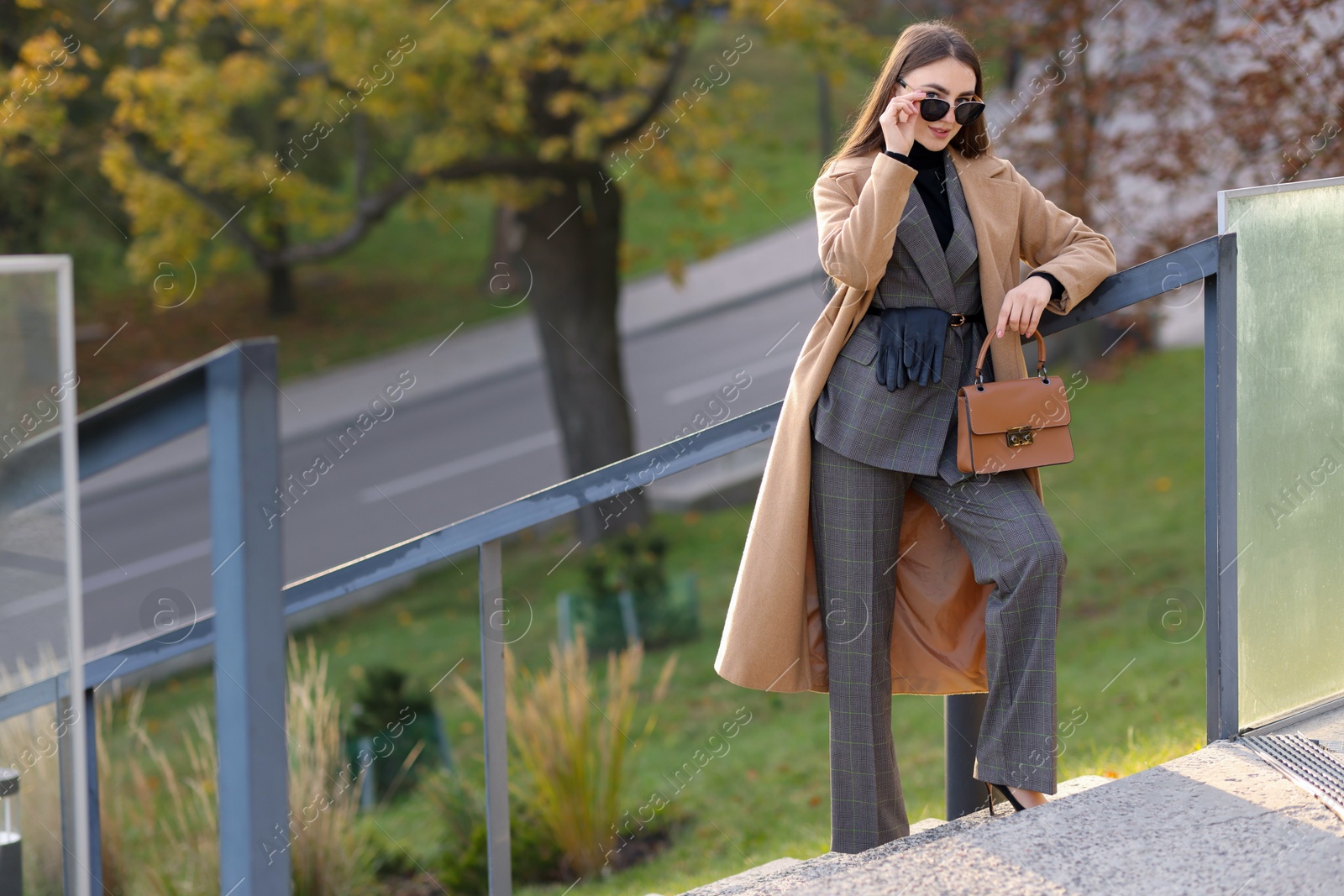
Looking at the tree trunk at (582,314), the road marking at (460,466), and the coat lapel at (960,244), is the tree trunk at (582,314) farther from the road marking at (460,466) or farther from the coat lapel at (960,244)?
the coat lapel at (960,244)

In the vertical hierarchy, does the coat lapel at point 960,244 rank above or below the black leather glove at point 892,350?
above

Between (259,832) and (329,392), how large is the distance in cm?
1653

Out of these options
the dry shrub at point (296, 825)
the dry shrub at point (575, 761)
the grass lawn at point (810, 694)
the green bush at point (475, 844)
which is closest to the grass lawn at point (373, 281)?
the grass lawn at point (810, 694)

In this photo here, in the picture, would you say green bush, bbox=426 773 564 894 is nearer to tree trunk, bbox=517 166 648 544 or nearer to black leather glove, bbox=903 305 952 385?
black leather glove, bbox=903 305 952 385

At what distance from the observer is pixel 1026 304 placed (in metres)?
2.29

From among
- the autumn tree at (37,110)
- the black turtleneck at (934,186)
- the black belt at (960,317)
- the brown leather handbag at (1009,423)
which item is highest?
the autumn tree at (37,110)

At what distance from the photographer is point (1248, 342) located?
2.42m

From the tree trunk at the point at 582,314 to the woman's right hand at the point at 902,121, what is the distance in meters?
7.72

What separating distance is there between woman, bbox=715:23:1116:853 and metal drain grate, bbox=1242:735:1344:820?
45 cm

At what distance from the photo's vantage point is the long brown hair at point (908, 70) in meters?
2.36

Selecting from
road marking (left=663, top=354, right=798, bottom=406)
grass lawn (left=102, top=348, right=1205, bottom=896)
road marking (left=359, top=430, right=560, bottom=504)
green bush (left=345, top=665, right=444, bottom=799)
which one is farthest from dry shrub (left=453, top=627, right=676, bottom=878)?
road marking (left=663, top=354, right=798, bottom=406)

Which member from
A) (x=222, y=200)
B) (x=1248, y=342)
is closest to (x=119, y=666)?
(x=1248, y=342)

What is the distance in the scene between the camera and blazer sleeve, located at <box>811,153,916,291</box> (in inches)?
88.8

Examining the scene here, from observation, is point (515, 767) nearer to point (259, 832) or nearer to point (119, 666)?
point (119, 666)
